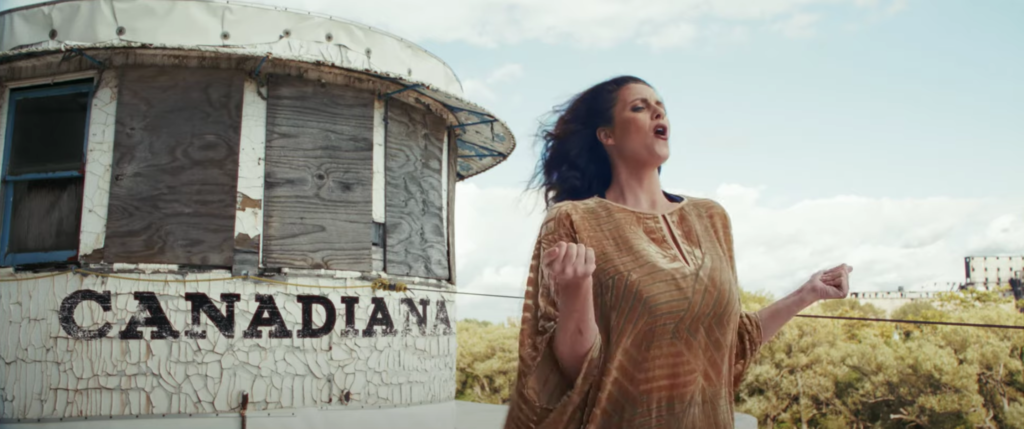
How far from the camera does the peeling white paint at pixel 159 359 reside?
6.08 metres

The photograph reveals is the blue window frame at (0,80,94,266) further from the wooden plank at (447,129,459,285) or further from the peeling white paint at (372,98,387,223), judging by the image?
the wooden plank at (447,129,459,285)

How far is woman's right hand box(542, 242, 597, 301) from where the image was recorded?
4.59 feet

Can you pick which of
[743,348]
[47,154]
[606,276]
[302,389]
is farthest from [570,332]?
[47,154]

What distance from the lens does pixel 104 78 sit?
259 inches

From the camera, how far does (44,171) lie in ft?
22.1

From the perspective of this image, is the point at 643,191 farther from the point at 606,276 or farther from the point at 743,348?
the point at 743,348

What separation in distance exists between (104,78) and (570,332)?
6508 mm

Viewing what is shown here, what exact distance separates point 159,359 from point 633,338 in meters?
5.59

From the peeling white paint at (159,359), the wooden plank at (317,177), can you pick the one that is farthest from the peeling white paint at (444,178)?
the peeling white paint at (159,359)

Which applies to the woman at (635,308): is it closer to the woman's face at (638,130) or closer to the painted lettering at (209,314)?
the woman's face at (638,130)

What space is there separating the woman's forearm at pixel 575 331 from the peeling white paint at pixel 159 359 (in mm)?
5280

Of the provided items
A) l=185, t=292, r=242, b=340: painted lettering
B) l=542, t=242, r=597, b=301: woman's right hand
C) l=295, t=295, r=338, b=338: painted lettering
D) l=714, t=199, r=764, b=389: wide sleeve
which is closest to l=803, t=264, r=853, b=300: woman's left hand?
l=714, t=199, r=764, b=389: wide sleeve

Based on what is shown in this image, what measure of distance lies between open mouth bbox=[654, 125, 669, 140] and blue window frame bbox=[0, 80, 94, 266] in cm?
624

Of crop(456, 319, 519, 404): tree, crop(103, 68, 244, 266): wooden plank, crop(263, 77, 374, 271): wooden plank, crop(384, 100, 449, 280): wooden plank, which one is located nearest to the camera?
crop(103, 68, 244, 266): wooden plank
